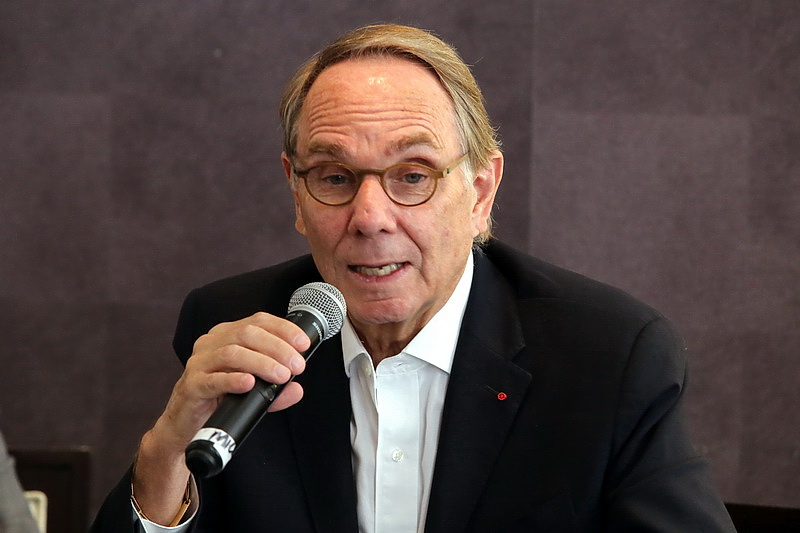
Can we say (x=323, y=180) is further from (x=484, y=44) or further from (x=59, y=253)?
(x=59, y=253)

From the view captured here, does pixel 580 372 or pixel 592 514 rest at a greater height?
pixel 580 372

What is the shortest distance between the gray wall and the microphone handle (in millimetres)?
2073

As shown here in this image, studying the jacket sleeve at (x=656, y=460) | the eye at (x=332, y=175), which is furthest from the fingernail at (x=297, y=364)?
the jacket sleeve at (x=656, y=460)

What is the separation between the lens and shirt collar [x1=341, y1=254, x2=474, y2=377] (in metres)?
1.98

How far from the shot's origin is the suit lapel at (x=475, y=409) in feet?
6.01

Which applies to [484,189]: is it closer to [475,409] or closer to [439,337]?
[439,337]

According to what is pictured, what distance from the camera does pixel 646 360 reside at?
1.87 meters

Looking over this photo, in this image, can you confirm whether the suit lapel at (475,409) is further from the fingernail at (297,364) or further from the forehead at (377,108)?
the fingernail at (297,364)

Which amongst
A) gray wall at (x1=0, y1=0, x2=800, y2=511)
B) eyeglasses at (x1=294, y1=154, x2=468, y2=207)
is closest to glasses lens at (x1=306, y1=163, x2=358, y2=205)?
eyeglasses at (x1=294, y1=154, x2=468, y2=207)

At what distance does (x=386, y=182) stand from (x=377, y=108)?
0.14m

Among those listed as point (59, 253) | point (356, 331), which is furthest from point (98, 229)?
point (356, 331)

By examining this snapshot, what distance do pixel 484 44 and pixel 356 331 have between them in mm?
1710

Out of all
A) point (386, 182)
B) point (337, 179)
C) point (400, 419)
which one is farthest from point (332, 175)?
point (400, 419)

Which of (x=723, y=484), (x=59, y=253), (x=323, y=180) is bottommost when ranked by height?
(x=723, y=484)
